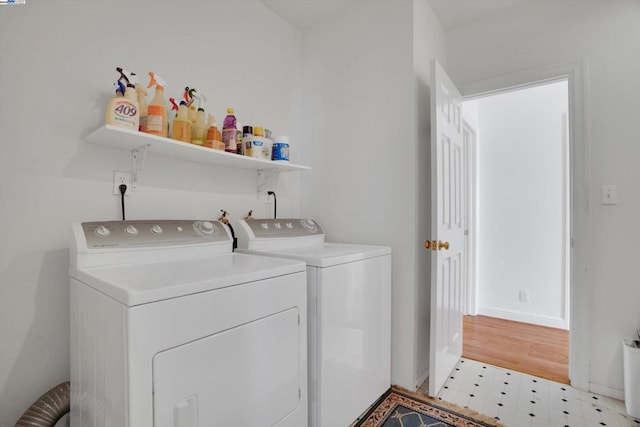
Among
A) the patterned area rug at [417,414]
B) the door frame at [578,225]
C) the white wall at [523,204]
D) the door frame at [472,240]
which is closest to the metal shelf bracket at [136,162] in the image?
the patterned area rug at [417,414]

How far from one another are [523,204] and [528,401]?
202 centimetres

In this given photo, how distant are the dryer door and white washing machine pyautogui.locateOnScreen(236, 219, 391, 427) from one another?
0.51ft

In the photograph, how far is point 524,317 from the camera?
10.5 ft

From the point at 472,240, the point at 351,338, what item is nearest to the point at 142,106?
the point at 351,338

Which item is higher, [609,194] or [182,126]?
[182,126]

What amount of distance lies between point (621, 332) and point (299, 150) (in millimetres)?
2391

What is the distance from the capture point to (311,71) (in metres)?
2.50

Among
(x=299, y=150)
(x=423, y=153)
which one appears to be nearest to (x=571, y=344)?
(x=423, y=153)

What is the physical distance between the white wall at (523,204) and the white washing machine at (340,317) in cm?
205

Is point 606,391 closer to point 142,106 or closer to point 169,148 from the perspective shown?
point 169,148

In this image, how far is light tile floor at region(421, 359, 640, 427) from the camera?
168 centimetres

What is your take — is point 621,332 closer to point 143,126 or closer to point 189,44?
point 143,126

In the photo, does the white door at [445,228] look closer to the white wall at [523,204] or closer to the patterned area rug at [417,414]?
the patterned area rug at [417,414]

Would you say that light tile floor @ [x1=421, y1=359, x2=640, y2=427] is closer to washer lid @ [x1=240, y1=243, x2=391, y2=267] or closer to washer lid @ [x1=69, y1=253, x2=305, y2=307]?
washer lid @ [x1=240, y1=243, x2=391, y2=267]
